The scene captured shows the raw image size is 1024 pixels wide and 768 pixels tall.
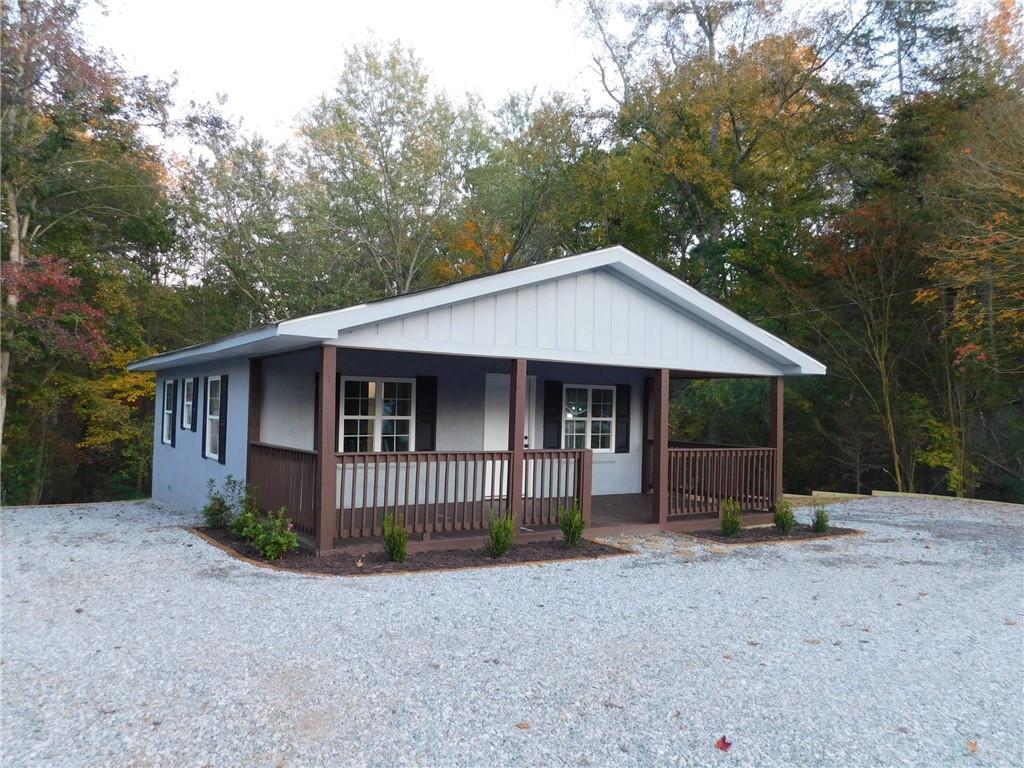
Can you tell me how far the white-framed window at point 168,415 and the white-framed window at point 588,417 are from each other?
21.5 feet

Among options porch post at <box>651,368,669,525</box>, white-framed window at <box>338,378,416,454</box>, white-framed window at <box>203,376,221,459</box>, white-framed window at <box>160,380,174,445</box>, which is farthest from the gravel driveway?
white-framed window at <box>160,380,174,445</box>

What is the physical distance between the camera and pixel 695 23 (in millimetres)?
20219

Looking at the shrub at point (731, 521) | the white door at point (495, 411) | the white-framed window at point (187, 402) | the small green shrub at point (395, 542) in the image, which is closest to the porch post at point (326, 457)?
the small green shrub at point (395, 542)

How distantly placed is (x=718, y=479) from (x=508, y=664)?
649cm

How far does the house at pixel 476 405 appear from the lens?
749cm

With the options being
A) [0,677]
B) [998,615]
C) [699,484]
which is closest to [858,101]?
[699,484]

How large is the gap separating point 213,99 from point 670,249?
13.4m

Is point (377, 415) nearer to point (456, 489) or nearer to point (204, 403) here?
point (456, 489)

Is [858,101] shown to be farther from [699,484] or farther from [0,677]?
[0,677]

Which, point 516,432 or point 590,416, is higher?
point 590,416

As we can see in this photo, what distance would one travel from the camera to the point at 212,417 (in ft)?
34.1

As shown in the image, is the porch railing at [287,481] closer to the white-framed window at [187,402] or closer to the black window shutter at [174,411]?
the white-framed window at [187,402]

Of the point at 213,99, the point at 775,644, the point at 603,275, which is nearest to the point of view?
the point at 775,644

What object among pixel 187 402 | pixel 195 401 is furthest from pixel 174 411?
pixel 195 401
